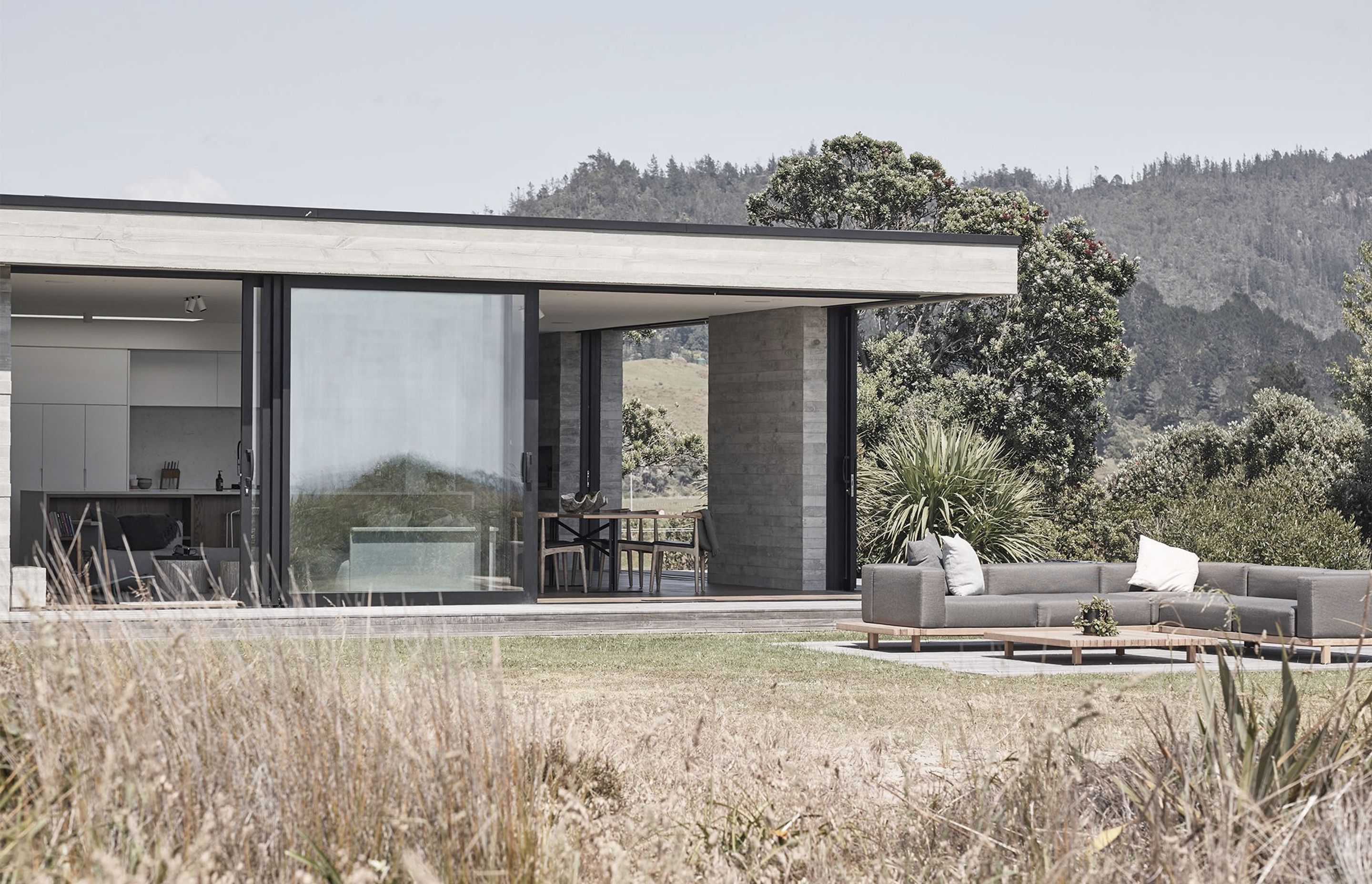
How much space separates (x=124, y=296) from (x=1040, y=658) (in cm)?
770

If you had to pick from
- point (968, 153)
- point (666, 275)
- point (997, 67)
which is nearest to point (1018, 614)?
point (666, 275)

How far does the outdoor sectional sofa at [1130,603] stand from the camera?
909 cm

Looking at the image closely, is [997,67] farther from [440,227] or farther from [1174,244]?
[1174,244]

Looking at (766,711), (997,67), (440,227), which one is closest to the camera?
(766,711)

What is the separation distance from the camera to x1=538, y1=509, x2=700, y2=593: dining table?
1218 cm

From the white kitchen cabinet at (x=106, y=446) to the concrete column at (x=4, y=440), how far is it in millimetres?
4274

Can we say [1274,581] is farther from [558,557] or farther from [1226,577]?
[558,557]

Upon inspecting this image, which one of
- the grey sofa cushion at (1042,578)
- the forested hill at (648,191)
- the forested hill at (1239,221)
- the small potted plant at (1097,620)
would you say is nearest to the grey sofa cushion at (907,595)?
the grey sofa cushion at (1042,578)

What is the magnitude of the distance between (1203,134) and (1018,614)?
260ft

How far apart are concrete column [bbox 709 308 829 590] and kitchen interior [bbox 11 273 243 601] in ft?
14.3

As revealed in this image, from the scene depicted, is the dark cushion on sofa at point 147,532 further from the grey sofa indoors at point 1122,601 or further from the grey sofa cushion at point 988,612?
the grey sofa cushion at point 988,612

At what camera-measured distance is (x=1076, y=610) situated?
32.6ft

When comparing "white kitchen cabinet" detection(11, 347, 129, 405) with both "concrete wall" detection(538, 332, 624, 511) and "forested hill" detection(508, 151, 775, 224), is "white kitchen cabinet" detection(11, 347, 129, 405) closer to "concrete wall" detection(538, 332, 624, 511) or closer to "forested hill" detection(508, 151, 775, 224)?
"concrete wall" detection(538, 332, 624, 511)

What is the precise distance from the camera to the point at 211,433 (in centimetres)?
1546
